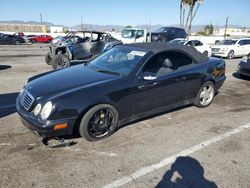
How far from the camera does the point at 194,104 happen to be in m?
5.95

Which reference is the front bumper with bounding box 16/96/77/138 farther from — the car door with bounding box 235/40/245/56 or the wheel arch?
the car door with bounding box 235/40/245/56

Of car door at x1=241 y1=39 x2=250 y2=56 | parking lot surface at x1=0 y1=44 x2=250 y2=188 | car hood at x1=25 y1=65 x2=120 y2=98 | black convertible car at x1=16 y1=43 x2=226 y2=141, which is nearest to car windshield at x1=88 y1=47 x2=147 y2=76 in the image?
black convertible car at x1=16 y1=43 x2=226 y2=141

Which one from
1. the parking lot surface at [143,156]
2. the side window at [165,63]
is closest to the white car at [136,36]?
the side window at [165,63]

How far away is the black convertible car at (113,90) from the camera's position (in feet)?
12.2

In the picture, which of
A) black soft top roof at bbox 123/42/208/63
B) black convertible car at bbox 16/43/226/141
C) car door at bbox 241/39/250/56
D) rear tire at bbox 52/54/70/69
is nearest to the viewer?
black convertible car at bbox 16/43/226/141

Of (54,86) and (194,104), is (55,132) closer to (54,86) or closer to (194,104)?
(54,86)

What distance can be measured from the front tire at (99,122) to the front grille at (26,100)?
84 cm

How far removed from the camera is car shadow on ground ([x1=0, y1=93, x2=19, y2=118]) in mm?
5348

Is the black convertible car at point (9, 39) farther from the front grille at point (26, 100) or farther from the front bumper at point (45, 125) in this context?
the front bumper at point (45, 125)

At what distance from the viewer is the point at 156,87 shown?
4.67m

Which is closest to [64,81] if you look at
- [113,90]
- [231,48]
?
[113,90]

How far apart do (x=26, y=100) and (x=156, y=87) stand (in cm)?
227

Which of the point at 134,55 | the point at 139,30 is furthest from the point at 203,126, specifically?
the point at 139,30

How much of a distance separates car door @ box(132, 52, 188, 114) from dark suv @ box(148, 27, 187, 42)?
17489 mm
